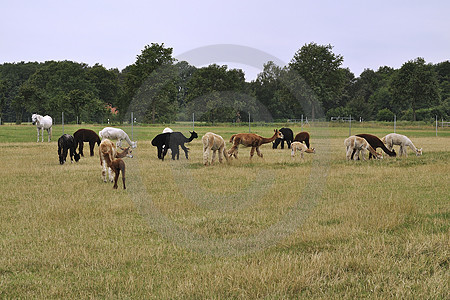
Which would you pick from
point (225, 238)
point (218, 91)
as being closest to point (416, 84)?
point (218, 91)

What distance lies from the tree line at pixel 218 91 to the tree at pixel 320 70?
0.70 ft

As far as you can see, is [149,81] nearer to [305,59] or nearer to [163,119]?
[163,119]

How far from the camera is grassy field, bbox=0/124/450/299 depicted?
4906 millimetres

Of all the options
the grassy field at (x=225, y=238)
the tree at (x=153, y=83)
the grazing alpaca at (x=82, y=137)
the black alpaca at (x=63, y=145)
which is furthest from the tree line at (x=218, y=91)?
the grassy field at (x=225, y=238)

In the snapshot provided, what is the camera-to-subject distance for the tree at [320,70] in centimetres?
8521

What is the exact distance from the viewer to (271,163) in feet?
57.7

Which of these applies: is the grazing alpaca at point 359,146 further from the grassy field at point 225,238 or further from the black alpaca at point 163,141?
the black alpaca at point 163,141

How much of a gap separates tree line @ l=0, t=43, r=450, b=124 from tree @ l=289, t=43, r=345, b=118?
8.4 inches

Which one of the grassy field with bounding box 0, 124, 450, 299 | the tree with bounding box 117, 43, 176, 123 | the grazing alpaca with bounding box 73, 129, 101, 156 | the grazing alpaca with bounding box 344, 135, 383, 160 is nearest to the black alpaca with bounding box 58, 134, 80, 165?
the grazing alpaca with bounding box 73, 129, 101, 156

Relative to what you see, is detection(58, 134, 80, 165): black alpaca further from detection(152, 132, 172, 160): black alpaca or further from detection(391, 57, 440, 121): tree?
detection(391, 57, 440, 121): tree

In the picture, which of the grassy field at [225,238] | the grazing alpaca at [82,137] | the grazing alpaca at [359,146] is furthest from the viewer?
the grazing alpaca at [82,137]

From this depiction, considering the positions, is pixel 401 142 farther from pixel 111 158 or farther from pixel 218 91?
pixel 218 91

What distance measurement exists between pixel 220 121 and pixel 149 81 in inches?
518

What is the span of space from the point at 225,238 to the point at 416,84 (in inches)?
3386
